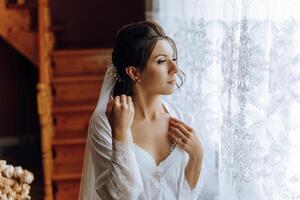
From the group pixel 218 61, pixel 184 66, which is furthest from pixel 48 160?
pixel 218 61

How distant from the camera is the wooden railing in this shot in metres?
3.35

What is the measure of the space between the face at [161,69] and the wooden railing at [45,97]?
216 cm

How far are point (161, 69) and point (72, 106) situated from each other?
2.40 meters

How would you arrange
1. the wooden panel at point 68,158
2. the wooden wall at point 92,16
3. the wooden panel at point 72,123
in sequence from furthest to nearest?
the wooden wall at point 92,16 → the wooden panel at point 72,123 → the wooden panel at point 68,158

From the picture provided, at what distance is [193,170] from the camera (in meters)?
1.33

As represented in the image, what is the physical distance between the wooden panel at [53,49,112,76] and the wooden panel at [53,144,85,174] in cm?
71

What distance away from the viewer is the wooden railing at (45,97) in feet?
11.0

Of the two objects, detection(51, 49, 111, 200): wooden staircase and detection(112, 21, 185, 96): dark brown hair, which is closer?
detection(112, 21, 185, 96): dark brown hair

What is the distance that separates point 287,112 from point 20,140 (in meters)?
3.80

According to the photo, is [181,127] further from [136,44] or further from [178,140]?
[136,44]

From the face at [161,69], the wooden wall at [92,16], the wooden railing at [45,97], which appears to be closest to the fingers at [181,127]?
the face at [161,69]

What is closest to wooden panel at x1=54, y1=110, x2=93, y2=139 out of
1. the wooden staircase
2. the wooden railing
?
the wooden staircase

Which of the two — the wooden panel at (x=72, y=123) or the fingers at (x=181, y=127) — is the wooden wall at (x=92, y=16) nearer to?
the wooden panel at (x=72, y=123)

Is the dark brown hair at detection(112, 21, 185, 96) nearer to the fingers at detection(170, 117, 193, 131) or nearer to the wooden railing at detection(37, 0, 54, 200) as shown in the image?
the fingers at detection(170, 117, 193, 131)
